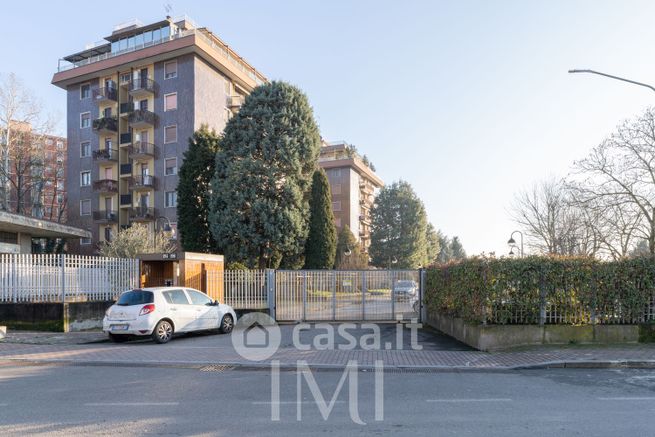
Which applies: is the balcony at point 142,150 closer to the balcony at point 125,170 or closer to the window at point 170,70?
the balcony at point 125,170

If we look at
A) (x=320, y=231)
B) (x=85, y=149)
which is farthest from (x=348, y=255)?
(x=85, y=149)

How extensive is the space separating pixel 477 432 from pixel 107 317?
425 inches

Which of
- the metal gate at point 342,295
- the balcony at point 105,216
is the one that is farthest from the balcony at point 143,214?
the metal gate at point 342,295

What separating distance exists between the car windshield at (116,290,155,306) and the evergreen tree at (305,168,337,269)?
2571 centimetres

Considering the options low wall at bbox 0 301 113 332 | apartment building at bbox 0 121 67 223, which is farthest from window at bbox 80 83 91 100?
low wall at bbox 0 301 113 332

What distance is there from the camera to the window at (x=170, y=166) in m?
40.8

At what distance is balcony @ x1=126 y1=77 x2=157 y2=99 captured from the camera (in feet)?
135

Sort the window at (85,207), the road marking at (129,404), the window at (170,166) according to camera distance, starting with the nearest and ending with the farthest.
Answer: the road marking at (129,404) < the window at (170,166) < the window at (85,207)

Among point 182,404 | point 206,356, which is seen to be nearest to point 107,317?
point 206,356

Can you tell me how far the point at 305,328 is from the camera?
1669 centimetres

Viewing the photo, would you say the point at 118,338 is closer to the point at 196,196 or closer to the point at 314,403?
the point at 314,403

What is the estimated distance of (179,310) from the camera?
542 inches

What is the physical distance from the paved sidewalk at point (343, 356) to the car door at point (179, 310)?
104 centimetres

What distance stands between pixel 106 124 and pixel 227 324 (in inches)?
1313
